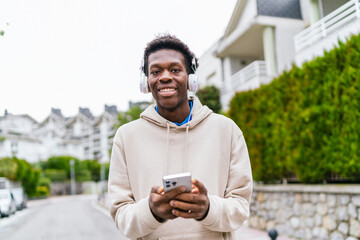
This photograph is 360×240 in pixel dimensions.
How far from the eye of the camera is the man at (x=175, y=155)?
162 cm

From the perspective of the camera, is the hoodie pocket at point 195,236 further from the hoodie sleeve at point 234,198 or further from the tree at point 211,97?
the tree at point 211,97

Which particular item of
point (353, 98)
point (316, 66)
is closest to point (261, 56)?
point (316, 66)

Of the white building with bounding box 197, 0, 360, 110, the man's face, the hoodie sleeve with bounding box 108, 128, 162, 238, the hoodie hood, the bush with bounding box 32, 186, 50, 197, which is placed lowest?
the bush with bounding box 32, 186, 50, 197

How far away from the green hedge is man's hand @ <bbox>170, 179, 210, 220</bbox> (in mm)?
5286

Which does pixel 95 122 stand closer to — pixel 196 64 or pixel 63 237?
pixel 63 237

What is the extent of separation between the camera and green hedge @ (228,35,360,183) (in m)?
5.98

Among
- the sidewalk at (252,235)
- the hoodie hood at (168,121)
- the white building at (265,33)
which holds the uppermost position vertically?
the white building at (265,33)

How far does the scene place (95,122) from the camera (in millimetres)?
78250

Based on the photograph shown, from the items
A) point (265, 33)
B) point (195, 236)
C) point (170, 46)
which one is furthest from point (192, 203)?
A: point (265, 33)

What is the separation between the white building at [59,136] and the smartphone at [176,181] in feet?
127

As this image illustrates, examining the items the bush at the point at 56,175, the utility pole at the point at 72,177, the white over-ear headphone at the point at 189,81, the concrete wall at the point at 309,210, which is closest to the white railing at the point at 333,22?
the concrete wall at the point at 309,210

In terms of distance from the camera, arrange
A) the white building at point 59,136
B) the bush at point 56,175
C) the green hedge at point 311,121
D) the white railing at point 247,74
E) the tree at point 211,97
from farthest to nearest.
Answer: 1. the bush at point 56,175
2. the white building at point 59,136
3. the tree at point 211,97
4. the white railing at point 247,74
5. the green hedge at point 311,121

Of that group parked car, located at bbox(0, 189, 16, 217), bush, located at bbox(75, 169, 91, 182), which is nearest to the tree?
parked car, located at bbox(0, 189, 16, 217)

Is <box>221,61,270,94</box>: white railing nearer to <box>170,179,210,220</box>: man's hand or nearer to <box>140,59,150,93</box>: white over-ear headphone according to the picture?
<box>140,59,150,93</box>: white over-ear headphone
